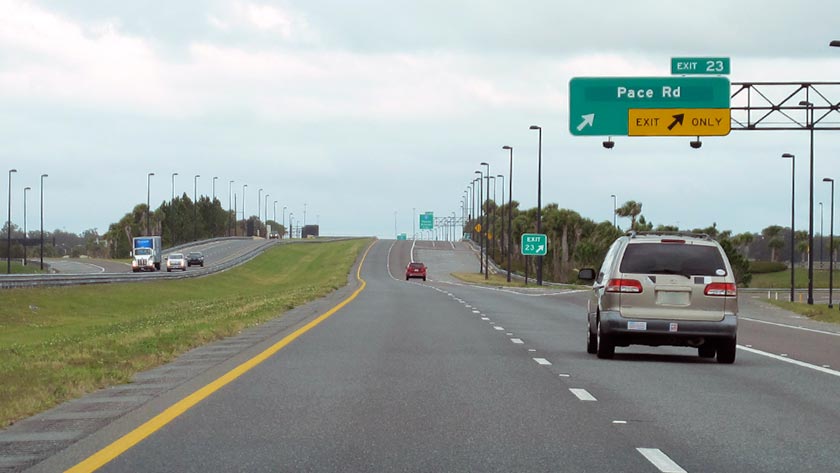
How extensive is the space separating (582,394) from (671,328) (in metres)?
5.05

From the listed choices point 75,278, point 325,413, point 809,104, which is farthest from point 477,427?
point 75,278

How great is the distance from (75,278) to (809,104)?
3741 cm

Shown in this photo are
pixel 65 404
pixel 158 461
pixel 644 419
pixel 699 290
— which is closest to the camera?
pixel 158 461

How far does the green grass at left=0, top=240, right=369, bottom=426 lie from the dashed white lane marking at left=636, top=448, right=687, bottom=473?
542 cm

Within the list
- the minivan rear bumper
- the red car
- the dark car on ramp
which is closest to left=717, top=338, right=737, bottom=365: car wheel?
the minivan rear bumper

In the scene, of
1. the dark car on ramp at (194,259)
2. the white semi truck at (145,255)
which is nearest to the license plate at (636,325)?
the white semi truck at (145,255)

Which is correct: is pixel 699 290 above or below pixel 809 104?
below

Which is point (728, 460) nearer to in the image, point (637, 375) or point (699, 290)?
point (637, 375)

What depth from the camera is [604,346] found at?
1930 cm

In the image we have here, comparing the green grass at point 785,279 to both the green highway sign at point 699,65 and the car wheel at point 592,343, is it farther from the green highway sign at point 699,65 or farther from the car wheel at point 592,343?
the car wheel at point 592,343

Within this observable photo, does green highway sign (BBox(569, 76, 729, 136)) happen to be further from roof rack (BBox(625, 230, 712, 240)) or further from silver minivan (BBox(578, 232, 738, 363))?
silver minivan (BBox(578, 232, 738, 363))

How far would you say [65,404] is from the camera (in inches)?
502

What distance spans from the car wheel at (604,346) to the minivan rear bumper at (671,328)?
20 cm

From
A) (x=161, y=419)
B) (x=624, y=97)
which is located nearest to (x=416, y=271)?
(x=624, y=97)
